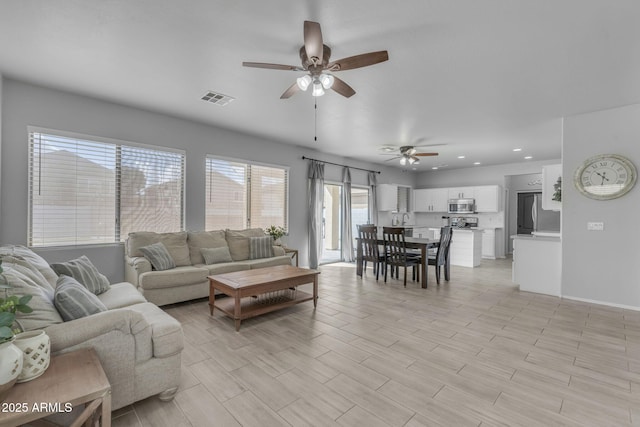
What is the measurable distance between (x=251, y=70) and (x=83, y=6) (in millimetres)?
1362

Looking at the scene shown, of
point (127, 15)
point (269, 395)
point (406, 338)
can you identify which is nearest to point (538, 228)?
point (406, 338)

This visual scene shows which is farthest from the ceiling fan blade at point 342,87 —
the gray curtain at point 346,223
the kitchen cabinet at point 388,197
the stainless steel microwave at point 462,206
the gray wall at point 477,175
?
the gray wall at point 477,175

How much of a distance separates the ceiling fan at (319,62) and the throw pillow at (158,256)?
2783 millimetres

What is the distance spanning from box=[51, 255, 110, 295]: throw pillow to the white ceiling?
200cm

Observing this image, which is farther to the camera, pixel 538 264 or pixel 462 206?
pixel 462 206

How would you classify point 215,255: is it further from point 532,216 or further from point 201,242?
point 532,216

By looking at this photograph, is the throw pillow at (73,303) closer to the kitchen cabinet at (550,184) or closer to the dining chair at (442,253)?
the dining chair at (442,253)

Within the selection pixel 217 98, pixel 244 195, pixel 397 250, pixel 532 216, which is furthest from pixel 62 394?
pixel 532 216

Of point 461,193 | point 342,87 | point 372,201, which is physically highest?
point 342,87

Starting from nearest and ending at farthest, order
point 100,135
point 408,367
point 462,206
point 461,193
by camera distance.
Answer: point 408,367 → point 100,135 → point 462,206 → point 461,193

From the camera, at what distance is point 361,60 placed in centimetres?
227

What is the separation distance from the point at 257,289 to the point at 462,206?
294 inches

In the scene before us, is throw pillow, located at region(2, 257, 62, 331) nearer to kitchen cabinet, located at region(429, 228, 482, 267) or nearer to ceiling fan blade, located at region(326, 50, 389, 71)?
ceiling fan blade, located at region(326, 50, 389, 71)

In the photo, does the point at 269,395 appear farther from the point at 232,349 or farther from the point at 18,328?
the point at 18,328
